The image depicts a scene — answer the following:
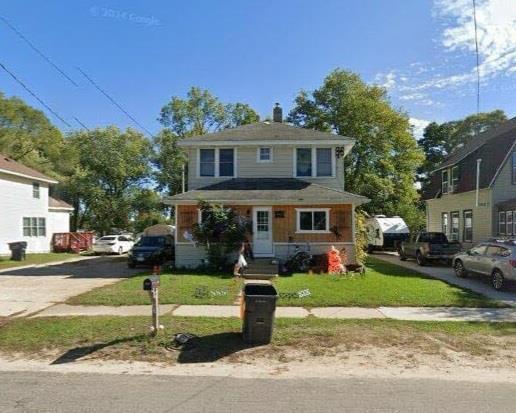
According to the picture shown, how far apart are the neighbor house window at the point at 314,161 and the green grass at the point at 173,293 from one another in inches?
362

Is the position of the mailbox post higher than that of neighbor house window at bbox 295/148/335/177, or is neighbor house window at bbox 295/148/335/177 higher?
neighbor house window at bbox 295/148/335/177

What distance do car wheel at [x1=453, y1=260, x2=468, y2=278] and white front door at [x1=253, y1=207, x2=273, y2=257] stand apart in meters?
7.66

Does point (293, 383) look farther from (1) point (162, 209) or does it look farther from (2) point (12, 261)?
(1) point (162, 209)

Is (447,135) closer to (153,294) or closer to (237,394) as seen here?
(153,294)

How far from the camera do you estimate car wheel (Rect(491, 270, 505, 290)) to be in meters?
16.5

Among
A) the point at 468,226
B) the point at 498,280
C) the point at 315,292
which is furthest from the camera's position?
the point at 468,226

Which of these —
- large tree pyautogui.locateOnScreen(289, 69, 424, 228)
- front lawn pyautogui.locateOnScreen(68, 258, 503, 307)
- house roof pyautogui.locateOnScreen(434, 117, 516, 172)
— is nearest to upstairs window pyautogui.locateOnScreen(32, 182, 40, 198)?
front lawn pyautogui.locateOnScreen(68, 258, 503, 307)

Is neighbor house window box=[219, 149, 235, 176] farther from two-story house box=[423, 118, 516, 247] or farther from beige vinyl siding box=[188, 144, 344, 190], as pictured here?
two-story house box=[423, 118, 516, 247]

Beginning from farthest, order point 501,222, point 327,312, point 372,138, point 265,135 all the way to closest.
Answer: point 372,138 → point 501,222 → point 265,135 → point 327,312

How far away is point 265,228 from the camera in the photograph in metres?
21.7

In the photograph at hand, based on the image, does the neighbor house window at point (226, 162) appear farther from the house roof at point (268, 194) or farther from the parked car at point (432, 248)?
the parked car at point (432, 248)

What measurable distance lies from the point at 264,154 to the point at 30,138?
1400 inches

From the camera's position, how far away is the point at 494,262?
17031 millimetres

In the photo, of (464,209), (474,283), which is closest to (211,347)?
(474,283)
